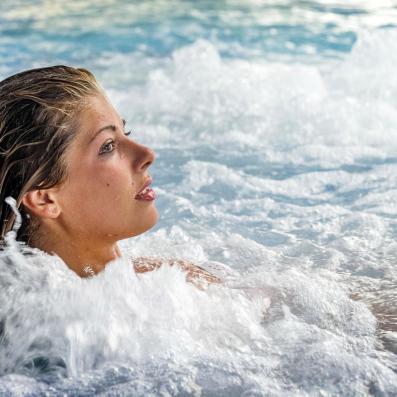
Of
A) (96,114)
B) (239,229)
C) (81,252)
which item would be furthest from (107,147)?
(239,229)

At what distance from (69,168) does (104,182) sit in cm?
12

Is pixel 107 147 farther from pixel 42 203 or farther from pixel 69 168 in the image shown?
pixel 42 203

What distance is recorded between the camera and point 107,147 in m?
2.50

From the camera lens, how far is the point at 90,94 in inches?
99.6

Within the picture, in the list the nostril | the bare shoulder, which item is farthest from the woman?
A: the bare shoulder

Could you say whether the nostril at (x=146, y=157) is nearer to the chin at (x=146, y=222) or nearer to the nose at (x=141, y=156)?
the nose at (x=141, y=156)

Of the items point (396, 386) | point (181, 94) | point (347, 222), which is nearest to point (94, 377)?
point (396, 386)

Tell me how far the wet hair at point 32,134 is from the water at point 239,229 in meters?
0.23

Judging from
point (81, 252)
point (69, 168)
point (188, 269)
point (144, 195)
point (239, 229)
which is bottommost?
point (239, 229)

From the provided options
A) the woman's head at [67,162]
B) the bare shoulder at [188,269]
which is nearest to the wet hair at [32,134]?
the woman's head at [67,162]

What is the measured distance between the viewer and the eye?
8.18ft

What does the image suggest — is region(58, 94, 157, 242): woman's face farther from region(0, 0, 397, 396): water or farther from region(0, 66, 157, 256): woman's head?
region(0, 0, 397, 396): water

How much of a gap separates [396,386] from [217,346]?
55cm

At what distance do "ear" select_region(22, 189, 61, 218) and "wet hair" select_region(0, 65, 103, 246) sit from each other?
21 millimetres
